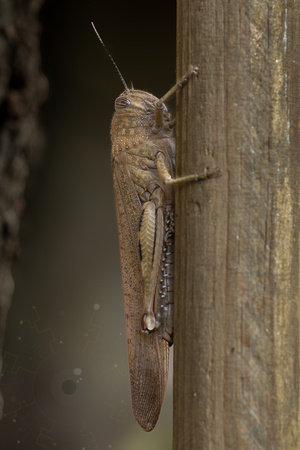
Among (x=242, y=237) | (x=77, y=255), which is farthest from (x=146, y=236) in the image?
(x=77, y=255)

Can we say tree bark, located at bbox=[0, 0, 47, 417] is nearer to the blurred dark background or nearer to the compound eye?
the blurred dark background

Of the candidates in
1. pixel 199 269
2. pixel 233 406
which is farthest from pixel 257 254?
pixel 233 406

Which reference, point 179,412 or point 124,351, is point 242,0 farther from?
point 124,351

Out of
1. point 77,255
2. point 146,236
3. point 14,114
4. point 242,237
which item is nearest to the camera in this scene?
point 242,237

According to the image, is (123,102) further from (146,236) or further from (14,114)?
(14,114)

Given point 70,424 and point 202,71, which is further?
point 70,424

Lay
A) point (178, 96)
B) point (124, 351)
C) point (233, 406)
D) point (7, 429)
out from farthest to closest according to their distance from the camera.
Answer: point (124, 351) < point (7, 429) < point (178, 96) < point (233, 406)
